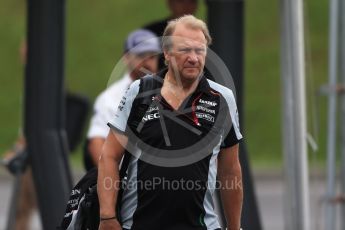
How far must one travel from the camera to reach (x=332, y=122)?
8.84m

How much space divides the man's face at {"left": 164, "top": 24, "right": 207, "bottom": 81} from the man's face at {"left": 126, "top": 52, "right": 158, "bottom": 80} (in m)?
1.96

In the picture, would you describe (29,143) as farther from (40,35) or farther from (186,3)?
(186,3)

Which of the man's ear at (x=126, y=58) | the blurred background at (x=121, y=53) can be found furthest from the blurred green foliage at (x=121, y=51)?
the man's ear at (x=126, y=58)

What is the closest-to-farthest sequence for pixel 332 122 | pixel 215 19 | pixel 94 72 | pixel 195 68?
pixel 195 68, pixel 215 19, pixel 332 122, pixel 94 72

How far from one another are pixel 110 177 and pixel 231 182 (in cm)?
56

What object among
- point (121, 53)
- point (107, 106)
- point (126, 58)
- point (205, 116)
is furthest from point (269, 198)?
point (205, 116)

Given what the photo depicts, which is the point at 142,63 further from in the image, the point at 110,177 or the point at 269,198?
the point at 269,198

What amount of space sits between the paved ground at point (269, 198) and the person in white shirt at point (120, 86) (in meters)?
6.31

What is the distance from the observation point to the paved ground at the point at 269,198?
47.6 feet

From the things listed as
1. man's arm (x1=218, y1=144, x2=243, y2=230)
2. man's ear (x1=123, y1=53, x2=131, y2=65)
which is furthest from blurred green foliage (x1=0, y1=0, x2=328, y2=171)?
man's arm (x1=218, y1=144, x2=243, y2=230)

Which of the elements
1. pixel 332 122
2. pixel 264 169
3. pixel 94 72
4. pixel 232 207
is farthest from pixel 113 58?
pixel 232 207

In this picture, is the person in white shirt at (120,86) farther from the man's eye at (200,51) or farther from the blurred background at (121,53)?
the blurred background at (121,53)

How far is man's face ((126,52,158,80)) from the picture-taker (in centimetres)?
748

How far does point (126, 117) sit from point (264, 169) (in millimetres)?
13775
